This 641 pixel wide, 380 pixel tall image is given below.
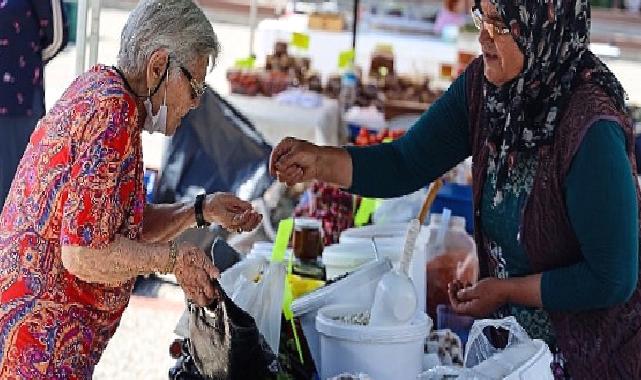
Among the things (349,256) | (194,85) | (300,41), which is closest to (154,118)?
(194,85)

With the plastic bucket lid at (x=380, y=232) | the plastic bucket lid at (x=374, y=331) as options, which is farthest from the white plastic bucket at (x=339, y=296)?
the plastic bucket lid at (x=380, y=232)

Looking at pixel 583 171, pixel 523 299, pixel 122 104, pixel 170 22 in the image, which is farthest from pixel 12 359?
pixel 583 171

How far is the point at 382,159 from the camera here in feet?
8.49

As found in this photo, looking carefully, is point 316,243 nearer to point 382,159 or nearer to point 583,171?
point 382,159

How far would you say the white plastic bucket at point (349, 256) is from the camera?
271 cm

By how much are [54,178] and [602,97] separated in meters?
1.07

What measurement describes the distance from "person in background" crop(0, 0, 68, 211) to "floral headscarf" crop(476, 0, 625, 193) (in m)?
2.36

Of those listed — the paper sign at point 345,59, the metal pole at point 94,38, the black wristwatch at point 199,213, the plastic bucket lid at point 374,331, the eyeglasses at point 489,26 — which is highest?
the eyeglasses at point 489,26

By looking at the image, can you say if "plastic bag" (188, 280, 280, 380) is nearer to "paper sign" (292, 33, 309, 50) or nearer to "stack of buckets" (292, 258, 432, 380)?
"stack of buckets" (292, 258, 432, 380)

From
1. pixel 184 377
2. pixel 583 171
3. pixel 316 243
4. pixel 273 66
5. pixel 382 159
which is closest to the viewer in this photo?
pixel 583 171

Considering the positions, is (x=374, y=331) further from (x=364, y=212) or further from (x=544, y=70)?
(x=364, y=212)

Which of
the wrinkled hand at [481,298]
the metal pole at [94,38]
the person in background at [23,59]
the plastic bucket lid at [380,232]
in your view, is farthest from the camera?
the person in background at [23,59]

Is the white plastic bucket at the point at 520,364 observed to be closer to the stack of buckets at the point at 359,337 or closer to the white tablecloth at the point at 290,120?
the stack of buckets at the point at 359,337

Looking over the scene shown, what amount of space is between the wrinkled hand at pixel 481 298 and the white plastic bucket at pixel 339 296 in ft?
0.61
